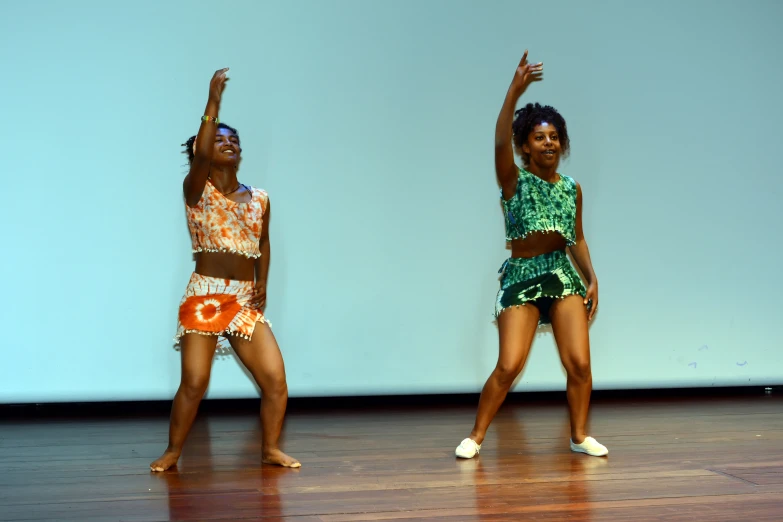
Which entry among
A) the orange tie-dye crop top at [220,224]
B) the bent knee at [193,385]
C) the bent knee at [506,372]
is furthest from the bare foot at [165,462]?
the bent knee at [506,372]

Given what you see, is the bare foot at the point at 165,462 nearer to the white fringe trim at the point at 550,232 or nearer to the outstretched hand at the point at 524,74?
the white fringe trim at the point at 550,232

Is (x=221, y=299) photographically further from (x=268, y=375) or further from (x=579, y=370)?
(x=579, y=370)

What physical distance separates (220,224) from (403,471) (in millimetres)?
1124

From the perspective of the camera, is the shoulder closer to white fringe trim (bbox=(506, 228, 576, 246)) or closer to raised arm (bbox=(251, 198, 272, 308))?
raised arm (bbox=(251, 198, 272, 308))

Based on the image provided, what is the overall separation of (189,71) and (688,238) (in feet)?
9.73

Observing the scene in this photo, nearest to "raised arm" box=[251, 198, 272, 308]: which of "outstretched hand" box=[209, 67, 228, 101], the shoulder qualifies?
the shoulder

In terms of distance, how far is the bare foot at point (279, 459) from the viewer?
349 centimetres

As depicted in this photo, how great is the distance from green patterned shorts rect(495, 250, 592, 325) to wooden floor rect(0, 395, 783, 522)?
0.59m

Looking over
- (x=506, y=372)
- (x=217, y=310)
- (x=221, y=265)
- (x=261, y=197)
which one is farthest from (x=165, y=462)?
(x=506, y=372)

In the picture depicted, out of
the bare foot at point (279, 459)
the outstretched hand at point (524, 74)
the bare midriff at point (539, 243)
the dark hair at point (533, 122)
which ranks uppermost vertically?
the outstretched hand at point (524, 74)

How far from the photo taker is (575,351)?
3.64 m

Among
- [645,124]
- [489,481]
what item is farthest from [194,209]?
[645,124]

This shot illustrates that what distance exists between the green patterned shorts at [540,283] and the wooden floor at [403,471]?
1.93 feet

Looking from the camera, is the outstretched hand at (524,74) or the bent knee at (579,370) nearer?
the outstretched hand at (524,74)
